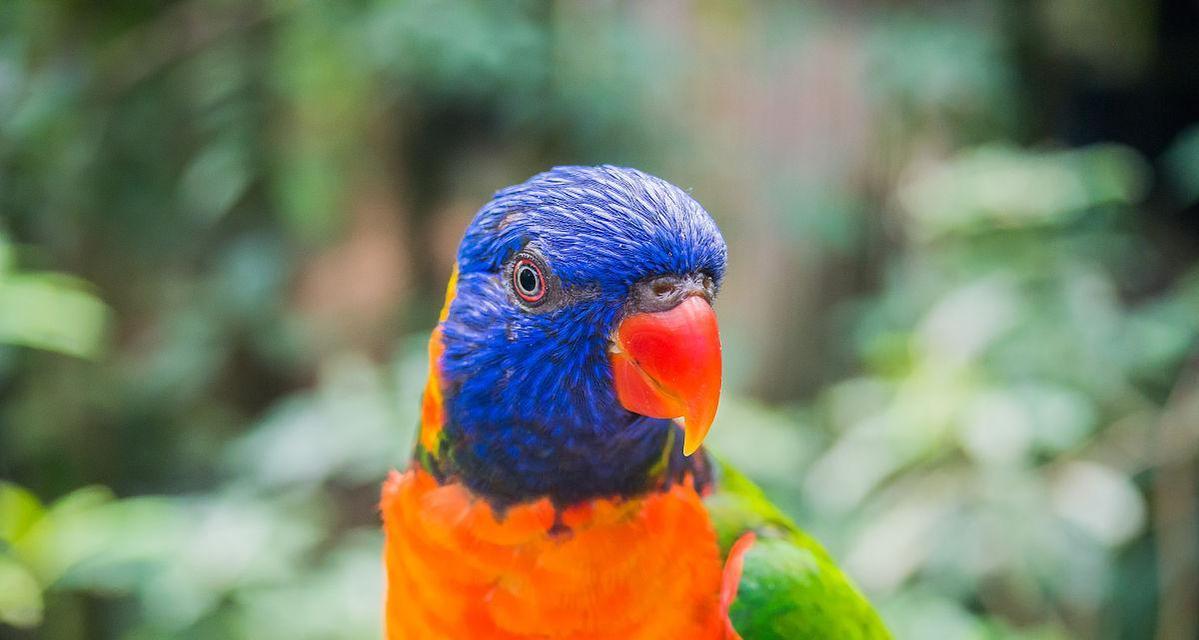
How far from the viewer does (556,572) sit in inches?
39.0

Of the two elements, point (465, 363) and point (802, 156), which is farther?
point (802, 156)

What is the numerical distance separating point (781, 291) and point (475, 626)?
2.56 metres

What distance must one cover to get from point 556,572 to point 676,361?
30cm

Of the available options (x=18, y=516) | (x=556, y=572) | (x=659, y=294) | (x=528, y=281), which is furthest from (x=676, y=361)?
(x=18, y=516)

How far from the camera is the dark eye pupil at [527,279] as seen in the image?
936mm

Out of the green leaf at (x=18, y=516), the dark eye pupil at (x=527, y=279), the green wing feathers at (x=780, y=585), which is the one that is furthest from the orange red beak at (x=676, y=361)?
the green leaf at (x=18, y=516)

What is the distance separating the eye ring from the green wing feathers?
0.39 meters

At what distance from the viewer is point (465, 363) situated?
1.00 metres

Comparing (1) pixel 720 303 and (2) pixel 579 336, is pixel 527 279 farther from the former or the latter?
(1) pixel 720 303

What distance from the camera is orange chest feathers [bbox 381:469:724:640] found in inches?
39.0

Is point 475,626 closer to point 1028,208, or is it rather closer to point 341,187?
point 1028,208

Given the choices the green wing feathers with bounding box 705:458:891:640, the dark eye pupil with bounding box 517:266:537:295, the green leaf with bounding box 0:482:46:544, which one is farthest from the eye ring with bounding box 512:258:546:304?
the green leaf with bounding box 0:482:46:544

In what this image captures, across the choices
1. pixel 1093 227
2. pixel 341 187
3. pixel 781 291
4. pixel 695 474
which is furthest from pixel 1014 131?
pixel 695 474

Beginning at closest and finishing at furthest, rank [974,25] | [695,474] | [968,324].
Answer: [695,474] < [968,324] < [974,25]
